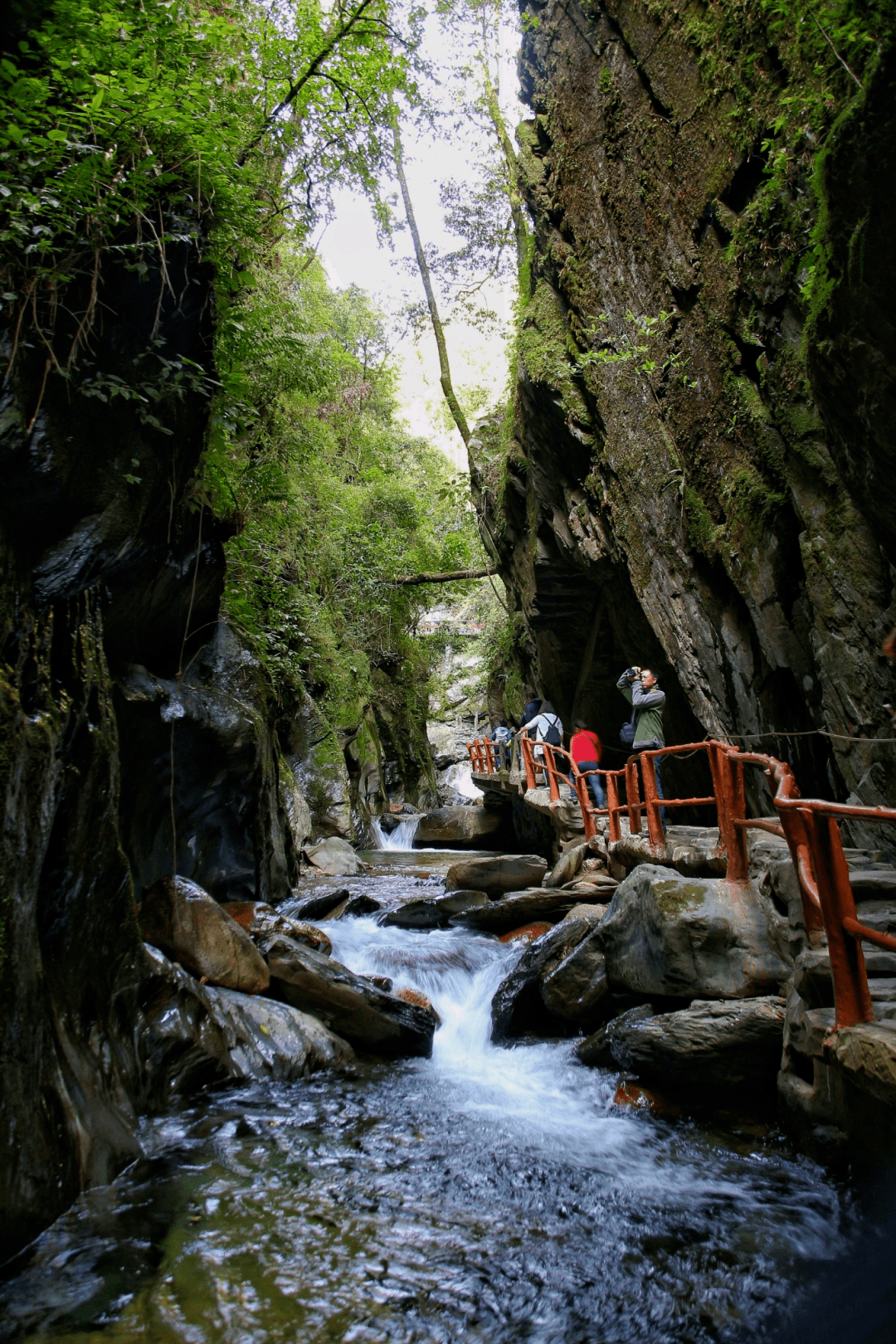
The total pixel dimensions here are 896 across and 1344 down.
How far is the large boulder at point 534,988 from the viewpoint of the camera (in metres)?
6.92

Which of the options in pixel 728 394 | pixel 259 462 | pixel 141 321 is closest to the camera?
pixel 141 321

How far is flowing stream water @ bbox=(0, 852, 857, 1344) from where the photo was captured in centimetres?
296

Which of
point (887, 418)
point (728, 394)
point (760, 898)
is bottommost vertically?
point (760, 898)

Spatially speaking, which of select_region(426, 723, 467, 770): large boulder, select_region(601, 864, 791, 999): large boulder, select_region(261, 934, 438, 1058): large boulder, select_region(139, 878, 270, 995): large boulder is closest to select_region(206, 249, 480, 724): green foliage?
select_region(139, 878, 270, 995): large boulder

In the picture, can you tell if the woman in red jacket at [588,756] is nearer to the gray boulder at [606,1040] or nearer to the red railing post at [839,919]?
the gray boulder at [606,1040]

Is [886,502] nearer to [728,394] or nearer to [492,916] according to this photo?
[728,394]

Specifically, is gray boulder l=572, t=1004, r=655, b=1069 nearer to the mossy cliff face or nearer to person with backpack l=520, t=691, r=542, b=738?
the mossy cliff face

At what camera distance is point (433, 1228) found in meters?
3.70

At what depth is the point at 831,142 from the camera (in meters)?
4.77

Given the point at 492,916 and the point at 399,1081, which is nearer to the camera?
the point at 399,1081

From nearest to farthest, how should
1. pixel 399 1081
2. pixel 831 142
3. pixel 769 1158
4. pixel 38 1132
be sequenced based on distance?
pixel 38 1132, pixel 769 1158, pixel 831 142, pixel 399 1081

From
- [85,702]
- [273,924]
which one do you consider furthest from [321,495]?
[85,702]

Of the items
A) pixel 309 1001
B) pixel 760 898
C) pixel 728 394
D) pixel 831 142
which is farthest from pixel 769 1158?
pixel 728 394

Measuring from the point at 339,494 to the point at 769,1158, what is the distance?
17.6 m
